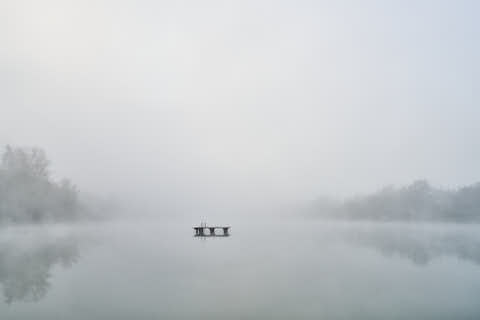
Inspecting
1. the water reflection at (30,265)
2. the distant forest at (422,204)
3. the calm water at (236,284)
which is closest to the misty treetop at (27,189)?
the water reflection at (30,265)

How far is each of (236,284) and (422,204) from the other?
309ft

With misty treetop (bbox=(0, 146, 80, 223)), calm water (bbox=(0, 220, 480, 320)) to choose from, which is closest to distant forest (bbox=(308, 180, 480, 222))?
calm water (bbox=(0, 220, 480, 320))

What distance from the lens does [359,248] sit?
32875 mm

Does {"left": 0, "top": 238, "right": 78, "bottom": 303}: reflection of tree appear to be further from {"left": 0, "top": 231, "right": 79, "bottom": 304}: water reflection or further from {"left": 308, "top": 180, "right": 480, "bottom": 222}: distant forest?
{"left": 308, "top": 180, "right": 480, "bottom": 222}: distant forest

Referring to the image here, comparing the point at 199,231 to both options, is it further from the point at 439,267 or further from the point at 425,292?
the point at 425,292

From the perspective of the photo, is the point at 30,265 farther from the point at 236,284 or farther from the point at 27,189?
the point at 27,189

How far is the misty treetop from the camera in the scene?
181 ft

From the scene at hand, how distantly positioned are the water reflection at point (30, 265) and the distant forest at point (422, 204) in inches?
3569

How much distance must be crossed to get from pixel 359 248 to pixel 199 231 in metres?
21.8

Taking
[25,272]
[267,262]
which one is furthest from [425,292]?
[25,272]

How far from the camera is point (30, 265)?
23.0 meters

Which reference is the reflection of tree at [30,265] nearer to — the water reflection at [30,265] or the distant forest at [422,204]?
the water reflection at [30,265]

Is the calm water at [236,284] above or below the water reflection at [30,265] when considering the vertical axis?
below

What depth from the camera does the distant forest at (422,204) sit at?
90.9 m
